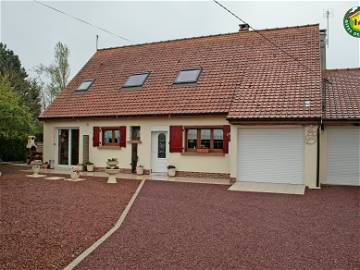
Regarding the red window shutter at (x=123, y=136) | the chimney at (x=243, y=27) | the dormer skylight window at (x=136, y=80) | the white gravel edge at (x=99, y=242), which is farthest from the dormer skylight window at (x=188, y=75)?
the white gravel edge at (x=99, y=242)

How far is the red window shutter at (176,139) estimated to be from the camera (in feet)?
50.5

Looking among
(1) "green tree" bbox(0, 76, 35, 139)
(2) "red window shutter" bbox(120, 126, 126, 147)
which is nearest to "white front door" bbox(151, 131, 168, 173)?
(2) "red window shutter" bbox(120, 126, 126, 147)

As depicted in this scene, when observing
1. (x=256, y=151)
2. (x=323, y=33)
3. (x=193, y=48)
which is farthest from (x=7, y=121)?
(x=323, y=33)

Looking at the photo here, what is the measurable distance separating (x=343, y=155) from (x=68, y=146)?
13473 mm

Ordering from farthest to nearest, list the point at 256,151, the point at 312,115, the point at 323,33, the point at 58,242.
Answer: the point at 323,33, the point at 256,151, the point at 312,115, the point at 58,242

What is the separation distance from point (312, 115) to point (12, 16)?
11384mm

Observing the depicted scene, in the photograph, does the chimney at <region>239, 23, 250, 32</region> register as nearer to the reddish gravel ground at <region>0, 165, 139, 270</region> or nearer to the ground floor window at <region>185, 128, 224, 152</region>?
the ground floor window at <region>185, 128, 224, 152</region>

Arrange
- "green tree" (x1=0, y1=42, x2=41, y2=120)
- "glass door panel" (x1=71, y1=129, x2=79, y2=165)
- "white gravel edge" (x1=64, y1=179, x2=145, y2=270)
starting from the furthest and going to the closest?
"green tree" (x1=0, y1=42, x2=41, y2=120)
"glass door panel" (x1=71, y1=129, x2=79, y2=165)
"white gravel edge" (x1=64, y1=179, x2=145, y2=270)

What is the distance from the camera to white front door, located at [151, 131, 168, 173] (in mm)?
16172

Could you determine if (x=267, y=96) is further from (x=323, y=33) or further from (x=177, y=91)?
(x=323, y=33)

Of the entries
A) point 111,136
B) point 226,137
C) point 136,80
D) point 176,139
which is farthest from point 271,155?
point 136,80

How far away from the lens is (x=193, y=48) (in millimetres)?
19047

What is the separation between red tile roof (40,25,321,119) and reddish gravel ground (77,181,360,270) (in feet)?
14.4

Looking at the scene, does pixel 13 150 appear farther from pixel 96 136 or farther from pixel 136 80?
pixel 136 80
